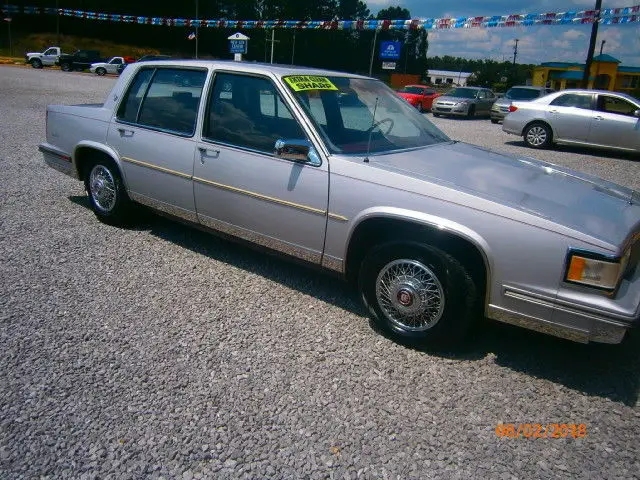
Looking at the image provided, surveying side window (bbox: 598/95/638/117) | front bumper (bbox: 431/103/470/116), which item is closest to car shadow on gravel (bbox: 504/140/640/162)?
side window (bbox: 598/95/638/117)

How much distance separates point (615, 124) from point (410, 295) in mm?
11423

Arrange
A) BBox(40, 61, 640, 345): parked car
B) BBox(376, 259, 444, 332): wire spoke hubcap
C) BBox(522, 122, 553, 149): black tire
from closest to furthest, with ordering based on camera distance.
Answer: BBox(40, 61, 640, 345): parked car → BBox(376, 259, 444, 332): wire spoke hubcap → BBox(522, 122, 553, 149): black tire

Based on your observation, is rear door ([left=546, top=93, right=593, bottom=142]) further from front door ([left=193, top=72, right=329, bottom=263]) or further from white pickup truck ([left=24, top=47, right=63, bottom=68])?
white pickup truck ([left=24, top=47, right=63, bottom=68])

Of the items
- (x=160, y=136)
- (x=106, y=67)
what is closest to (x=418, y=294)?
(x=160, y=136)

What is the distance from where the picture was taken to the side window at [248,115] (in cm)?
375

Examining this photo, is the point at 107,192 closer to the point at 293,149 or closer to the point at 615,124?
the point at 293,149

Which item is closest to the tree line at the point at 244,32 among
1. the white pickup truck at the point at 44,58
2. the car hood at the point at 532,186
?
the white pickup truck at the point at 44,58

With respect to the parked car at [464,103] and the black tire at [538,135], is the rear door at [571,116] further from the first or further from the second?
the parked car at [464,103]

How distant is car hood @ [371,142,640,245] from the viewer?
288 cm

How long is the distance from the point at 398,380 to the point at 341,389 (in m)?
0.35

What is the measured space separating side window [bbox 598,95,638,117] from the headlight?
11.5 meters

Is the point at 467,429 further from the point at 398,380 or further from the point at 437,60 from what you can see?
the point at 437,60

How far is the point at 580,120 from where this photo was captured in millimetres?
12617

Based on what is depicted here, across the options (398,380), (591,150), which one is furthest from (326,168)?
(591,150)
